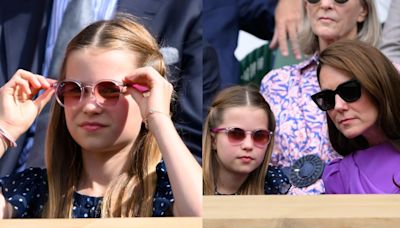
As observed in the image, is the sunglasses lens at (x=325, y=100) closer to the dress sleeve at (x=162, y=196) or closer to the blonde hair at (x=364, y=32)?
the blonde hair at (x=364, y=32)

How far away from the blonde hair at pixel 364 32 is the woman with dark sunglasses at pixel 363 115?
64mm

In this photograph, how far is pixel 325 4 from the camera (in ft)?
7.88

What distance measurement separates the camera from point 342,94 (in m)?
2.21

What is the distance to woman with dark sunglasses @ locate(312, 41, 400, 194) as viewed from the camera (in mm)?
2189

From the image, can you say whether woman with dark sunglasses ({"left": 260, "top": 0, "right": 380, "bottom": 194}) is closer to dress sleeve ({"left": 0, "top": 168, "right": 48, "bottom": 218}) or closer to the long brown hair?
the long brown hair

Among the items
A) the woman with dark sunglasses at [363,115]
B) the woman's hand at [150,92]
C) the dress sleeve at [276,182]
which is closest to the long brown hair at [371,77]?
the woman with dark sunglasses at [363,115]

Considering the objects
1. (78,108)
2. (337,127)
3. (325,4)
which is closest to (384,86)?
(337,127)

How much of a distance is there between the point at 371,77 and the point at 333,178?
0.94 ft

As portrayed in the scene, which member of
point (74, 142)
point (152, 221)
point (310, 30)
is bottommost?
point (152, 221)

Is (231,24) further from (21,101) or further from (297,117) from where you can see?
(21,101)

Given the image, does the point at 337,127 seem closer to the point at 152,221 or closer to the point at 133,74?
the point at 133,74

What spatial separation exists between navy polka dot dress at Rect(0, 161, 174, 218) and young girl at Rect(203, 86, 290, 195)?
0.35 metres

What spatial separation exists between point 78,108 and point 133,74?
6.5 inches

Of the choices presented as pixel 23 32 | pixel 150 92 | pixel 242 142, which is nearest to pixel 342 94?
pixel 242 142
